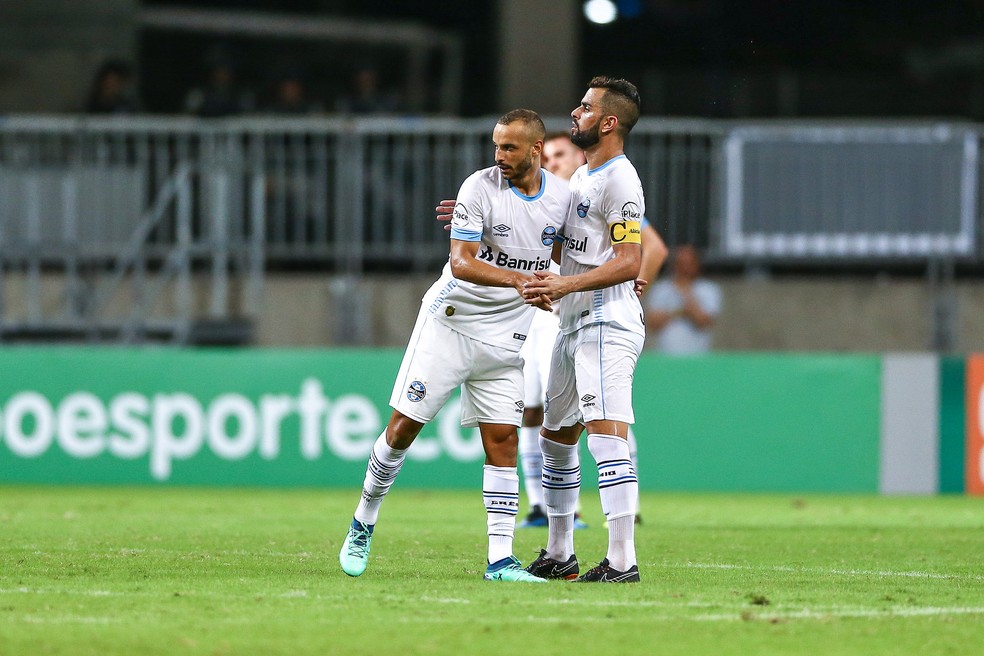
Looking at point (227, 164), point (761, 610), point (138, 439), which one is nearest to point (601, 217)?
Result: point (761, 610)

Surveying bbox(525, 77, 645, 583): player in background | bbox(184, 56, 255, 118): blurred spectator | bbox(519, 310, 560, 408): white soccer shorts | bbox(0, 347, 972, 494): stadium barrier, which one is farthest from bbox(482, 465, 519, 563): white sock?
bbox(184, 56, 255, 118): blurred spectator

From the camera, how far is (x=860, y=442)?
16.3 metres

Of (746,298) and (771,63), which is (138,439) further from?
(771,63)

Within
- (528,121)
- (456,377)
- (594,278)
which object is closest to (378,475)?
(456,377)

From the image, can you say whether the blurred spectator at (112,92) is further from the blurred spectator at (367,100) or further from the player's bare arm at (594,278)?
the player's bare arm at (594,278)

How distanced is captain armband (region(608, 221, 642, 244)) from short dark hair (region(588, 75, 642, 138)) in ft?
1.76

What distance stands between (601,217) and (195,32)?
15026 millimetres

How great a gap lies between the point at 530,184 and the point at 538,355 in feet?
12.7

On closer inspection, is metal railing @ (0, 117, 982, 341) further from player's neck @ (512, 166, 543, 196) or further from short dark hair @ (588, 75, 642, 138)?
player's neck @ (512, 166, 543, 196)

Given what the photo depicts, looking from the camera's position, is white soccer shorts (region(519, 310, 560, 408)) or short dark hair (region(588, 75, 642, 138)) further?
white soccer shorts (region(519, 310, 560, 408))

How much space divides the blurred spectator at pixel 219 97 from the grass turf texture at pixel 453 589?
6781 mm

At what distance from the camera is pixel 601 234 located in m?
8.20

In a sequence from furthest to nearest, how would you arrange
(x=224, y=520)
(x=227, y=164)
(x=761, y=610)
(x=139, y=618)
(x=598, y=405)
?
1. (x=227, y=164)
2. (x=224, y=520)
3. (x=598, y=405)
4. (x=761, y=610)
5. (x=139, y=618)

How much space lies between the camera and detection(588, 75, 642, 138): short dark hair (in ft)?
26.9
